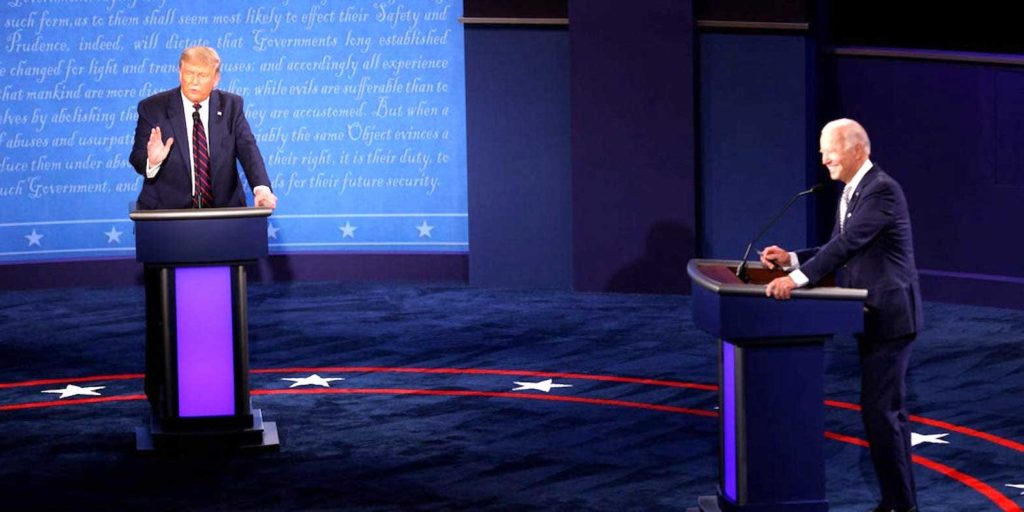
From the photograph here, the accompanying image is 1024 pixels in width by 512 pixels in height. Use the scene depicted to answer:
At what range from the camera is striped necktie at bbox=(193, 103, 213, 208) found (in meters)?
7.75

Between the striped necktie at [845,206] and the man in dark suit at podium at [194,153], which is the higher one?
the man in dark suit at podium at [194,153]

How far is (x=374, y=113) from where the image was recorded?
505 inches

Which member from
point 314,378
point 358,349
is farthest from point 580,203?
point 314,378

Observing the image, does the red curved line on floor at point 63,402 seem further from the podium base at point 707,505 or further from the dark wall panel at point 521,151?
the dark wall panel at point 521,151

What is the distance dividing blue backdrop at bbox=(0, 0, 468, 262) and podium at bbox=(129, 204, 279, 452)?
512 cm

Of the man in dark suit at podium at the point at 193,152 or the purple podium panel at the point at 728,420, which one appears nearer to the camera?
the purple podium panel at the point at 728,420

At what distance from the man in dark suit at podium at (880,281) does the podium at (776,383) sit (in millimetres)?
157

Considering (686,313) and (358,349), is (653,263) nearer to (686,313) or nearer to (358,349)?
(686,313)

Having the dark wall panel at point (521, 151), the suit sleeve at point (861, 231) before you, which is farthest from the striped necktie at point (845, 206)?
the dark wall panel at point (521, 151)

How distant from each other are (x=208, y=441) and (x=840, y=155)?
10.5 feet

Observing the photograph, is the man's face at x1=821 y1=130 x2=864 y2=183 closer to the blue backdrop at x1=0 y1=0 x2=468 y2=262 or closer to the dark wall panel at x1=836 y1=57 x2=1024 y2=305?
the dark wall panel at x1=836 y1=57 x2=1024 y2=305

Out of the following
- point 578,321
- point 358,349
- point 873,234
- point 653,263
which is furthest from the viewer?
point 653,263

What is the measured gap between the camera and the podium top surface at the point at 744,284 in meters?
5.88

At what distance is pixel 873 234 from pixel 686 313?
17.1 feet
